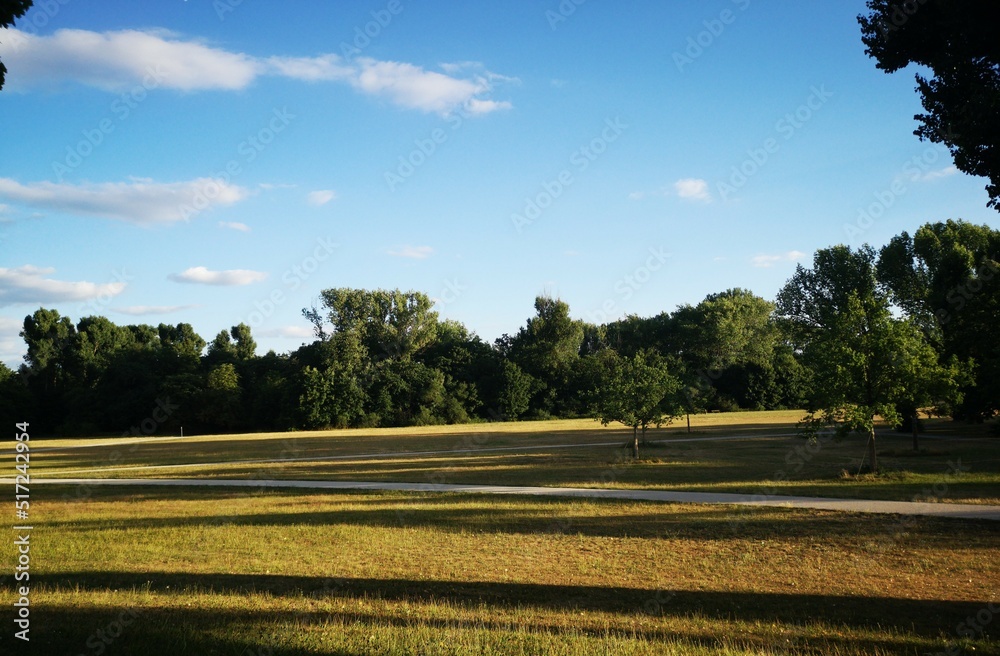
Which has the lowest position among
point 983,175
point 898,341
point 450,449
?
point 450,449

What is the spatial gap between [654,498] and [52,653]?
13929 millimetres

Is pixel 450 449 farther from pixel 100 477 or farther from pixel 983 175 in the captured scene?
pixel 983 175

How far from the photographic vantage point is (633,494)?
714 inches

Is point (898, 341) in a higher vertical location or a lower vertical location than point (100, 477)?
higher

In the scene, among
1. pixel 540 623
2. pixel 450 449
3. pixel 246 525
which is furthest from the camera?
pixel 450 449

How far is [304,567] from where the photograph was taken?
11039mm

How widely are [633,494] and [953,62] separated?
39.7ft

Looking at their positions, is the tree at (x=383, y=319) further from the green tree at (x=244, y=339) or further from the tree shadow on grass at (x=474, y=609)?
the tree shadow on grass at (x=474, y=609)

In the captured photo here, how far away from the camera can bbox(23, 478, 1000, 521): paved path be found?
14523mm

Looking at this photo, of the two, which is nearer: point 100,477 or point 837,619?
point 837,619

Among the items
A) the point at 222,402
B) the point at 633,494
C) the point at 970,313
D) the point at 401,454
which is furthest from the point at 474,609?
the point at 222,402

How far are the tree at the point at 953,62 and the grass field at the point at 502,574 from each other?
658 centimetres

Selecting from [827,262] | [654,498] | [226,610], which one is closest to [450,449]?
[654,498]

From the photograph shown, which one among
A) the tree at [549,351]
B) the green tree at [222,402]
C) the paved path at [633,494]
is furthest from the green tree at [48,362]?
the paved path at [633,494]
